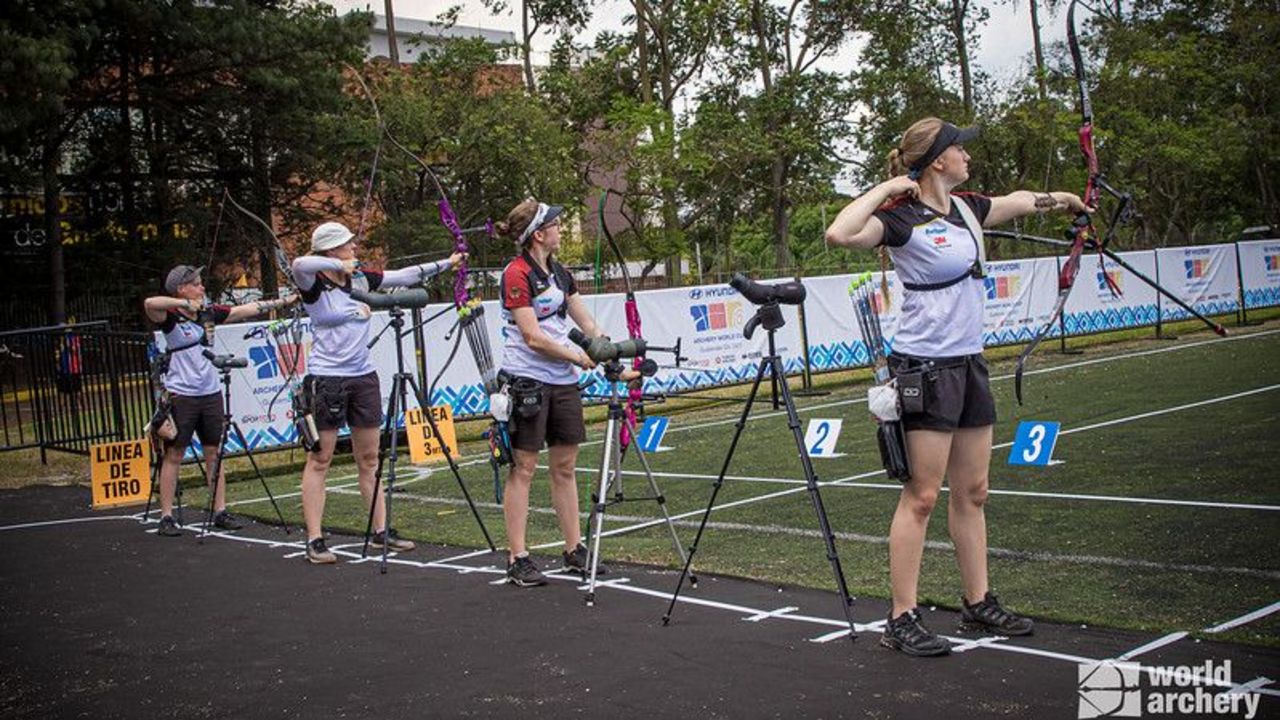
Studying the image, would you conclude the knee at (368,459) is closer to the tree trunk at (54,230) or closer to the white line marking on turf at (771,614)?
the white line marking on turf at (771,614)

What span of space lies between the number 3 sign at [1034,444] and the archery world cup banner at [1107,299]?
1362 cm

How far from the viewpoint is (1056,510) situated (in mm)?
7770

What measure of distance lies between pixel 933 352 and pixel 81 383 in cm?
1251

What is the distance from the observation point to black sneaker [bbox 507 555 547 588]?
6.81 m

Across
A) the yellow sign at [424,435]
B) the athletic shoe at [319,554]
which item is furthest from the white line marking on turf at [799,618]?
the yellow sign at [424,435]

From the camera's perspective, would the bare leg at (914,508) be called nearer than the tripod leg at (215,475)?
Yes

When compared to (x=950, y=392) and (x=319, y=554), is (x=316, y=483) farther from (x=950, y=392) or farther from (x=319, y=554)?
(x=950, y=392)

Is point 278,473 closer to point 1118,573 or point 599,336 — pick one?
point 599,336

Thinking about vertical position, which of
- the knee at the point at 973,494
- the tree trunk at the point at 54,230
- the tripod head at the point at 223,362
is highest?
the tree trunk at the point at 54,230

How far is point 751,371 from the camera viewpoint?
1841 centimetres

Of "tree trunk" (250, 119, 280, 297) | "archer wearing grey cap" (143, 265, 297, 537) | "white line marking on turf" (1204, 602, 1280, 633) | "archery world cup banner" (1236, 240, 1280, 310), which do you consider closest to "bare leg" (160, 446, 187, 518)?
"archer wearing grey cap" (143, 265, 297, 537)

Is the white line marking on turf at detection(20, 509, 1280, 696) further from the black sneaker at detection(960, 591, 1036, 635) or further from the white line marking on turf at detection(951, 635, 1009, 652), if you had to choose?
the black sneaker at detection(960, 591, 1036, 635)

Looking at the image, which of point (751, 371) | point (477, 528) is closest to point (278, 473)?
point (477, 528)

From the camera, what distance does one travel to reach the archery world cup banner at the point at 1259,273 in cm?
2436
